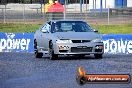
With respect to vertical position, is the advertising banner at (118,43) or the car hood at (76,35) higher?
the car hood at (76,35)

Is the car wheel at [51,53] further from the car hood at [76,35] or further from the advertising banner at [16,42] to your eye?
the advertising banner at [16,42]

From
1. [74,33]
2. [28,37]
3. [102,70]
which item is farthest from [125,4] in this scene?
[102,70]

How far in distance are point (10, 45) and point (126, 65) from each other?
9.43 m

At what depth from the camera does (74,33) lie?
20656 millimetres

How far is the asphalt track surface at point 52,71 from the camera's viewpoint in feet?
41.1

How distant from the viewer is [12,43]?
87.0 ft

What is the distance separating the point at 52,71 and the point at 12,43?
421 inches

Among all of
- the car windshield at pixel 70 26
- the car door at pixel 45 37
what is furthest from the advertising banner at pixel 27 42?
the car door at pixel 45 37

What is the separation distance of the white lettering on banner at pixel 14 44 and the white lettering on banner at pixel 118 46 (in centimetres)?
352

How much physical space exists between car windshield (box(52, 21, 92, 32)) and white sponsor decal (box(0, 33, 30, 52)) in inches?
185

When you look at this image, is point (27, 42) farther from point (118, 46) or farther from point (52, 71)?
point (52, 71)

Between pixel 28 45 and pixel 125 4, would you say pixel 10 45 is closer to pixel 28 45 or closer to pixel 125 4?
pixel 28 45

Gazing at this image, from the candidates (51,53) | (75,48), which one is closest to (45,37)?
(51,53)

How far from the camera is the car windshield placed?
69.9 ft
